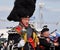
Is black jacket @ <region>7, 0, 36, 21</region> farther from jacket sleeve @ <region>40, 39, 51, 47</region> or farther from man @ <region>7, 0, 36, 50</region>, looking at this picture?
jacket sleeve @ <region>40, 39, 51, 47</region>

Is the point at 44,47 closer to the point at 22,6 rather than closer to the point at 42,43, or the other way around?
the point at 42,43

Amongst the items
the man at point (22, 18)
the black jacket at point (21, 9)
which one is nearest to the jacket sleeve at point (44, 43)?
the man at point (22, 18)

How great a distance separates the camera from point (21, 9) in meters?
8.05

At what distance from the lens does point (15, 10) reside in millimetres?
7965

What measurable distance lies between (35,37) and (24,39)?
260mm

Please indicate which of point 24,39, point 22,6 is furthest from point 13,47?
point 22,6

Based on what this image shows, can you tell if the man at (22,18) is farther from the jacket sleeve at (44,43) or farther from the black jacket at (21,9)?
the jacket sleeve at (44,43)

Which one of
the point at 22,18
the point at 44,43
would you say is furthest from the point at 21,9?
the point at 44,43

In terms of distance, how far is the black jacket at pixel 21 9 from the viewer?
26.2ft

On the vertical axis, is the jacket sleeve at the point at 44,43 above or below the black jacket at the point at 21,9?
below

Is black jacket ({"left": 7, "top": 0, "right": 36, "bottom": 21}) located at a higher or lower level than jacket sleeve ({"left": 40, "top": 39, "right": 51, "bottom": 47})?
higher

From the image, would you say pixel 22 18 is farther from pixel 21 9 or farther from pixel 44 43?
pixel 44 43

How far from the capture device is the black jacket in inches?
314

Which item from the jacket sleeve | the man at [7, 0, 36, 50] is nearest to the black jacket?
the man at [7, 0, 36, 50]
